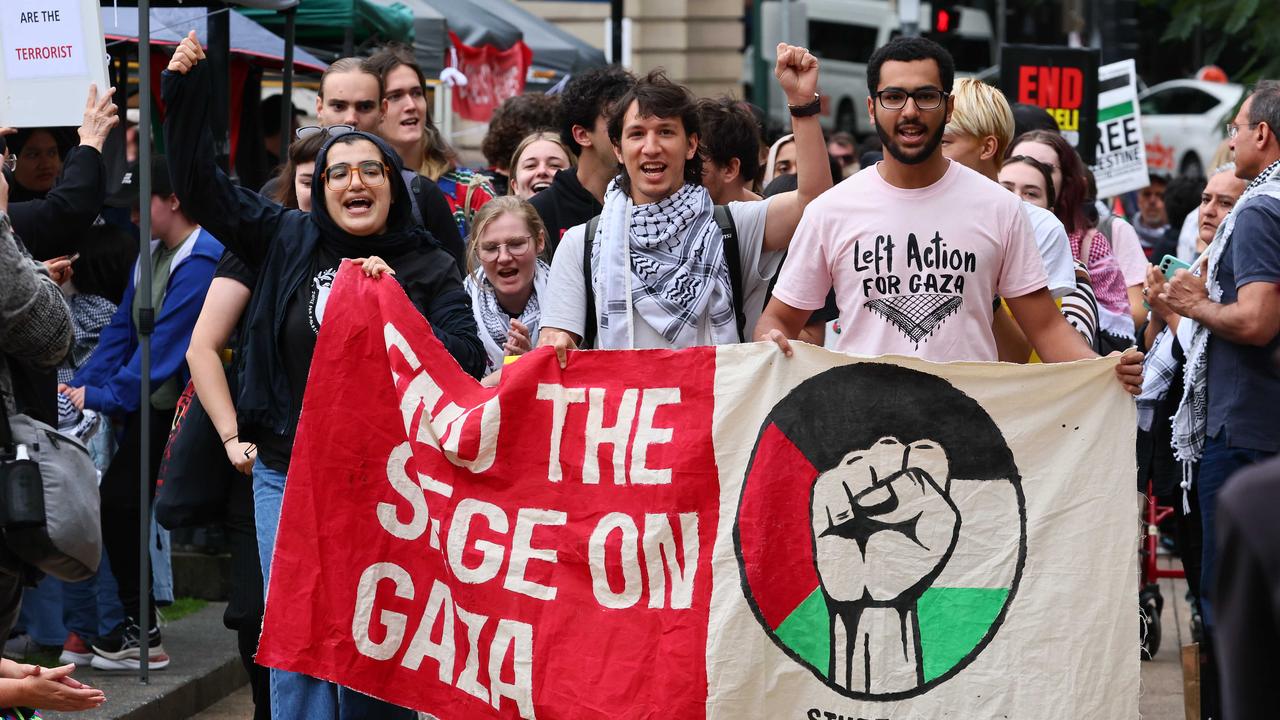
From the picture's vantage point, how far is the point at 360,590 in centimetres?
501

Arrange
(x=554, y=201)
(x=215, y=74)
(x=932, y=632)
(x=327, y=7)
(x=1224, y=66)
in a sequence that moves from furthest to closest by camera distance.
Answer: (x=1224, y=66)
(x=327, y=7)
(x=215, y=74)
(x=554, y=201)
(x=932, y=632)

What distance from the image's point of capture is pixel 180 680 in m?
6.92

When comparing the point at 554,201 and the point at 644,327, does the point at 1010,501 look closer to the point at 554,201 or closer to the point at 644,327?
the point at 644,327

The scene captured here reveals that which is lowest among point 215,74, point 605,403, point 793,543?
point 793,543

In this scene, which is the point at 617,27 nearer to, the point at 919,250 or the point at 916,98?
the point at 916,98

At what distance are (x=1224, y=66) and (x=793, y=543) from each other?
1217 inches

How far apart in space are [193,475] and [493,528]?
1322 millimetres

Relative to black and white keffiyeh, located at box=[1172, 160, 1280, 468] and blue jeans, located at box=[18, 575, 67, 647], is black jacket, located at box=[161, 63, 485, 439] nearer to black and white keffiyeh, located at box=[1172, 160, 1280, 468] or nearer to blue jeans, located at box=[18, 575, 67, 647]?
black and white keffiyeh, located at box=[1172, 160, 1280, 468]

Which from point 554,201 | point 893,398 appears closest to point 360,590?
point 893,398

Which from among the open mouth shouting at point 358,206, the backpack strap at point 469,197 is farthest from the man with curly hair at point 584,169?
the open mouth shouting at point 358,206

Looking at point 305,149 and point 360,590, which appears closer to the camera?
point 360,590

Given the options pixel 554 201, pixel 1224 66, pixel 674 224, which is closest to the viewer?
pixel 674 224

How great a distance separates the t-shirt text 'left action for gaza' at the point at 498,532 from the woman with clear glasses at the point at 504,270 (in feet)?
3.08

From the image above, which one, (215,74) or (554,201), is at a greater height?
(215,74)
